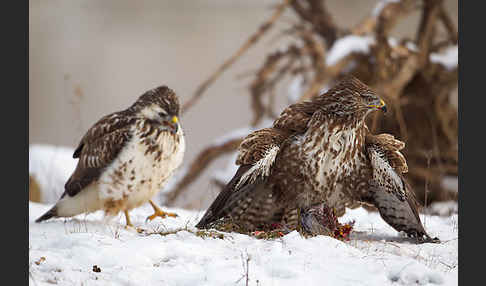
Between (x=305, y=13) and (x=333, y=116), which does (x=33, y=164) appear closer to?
(x=305, y=13)

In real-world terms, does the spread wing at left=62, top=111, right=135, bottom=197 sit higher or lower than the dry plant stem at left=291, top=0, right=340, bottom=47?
lower

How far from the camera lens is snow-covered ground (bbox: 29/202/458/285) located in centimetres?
295

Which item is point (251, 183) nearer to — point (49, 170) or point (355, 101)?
point (355, 101)

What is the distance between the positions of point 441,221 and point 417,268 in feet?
6.93

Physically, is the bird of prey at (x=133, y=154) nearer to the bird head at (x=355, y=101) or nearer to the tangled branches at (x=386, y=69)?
the bird head at (x=355, y=101)

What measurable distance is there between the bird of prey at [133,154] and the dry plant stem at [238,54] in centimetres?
392

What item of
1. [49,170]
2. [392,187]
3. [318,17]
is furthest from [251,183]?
[318,17]

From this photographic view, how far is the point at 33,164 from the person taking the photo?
27.9ft

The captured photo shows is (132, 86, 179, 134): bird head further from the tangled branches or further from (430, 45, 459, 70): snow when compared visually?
(430, 45, 459, 70): snow

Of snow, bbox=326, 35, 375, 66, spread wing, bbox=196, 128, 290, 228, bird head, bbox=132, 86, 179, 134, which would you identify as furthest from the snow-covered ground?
snow, bbox=326, 35, 375, 66

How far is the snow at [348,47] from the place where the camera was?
810cm

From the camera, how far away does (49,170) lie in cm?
806

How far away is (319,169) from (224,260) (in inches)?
44.4

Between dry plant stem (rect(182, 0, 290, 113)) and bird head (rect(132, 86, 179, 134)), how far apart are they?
409 cm
